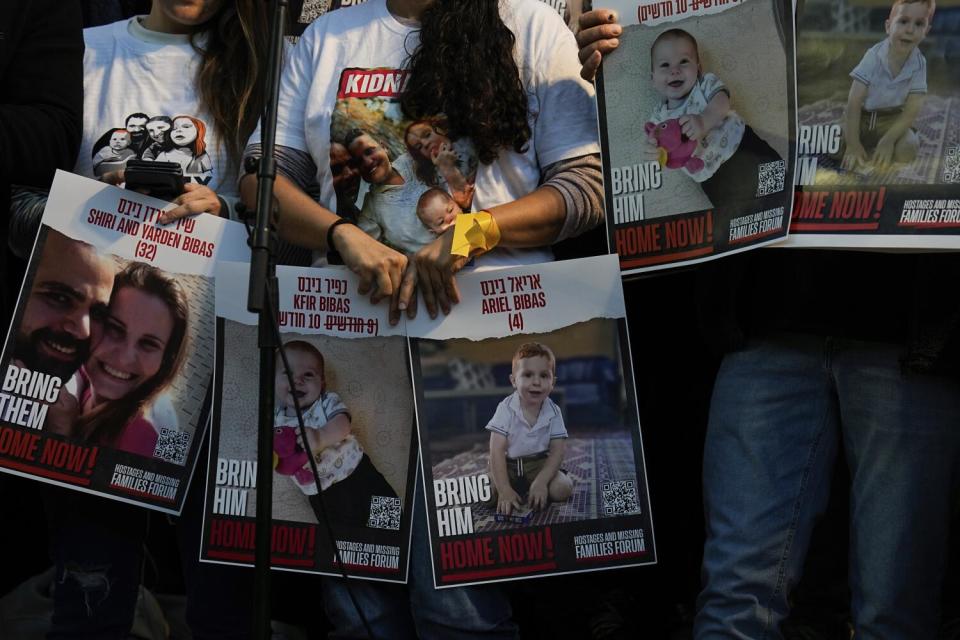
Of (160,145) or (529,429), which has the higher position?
(160,145)

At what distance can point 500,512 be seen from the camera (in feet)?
8.03

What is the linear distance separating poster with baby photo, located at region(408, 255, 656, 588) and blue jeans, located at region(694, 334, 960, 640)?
164 millimetres

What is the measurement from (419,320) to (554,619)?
96 centimetres

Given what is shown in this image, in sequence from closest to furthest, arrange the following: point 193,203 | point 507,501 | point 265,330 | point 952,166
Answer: point 265,330 < point 952,166 < point 507,501 < point 193,203

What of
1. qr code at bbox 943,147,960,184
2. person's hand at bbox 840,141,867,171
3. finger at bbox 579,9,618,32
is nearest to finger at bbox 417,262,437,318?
finger at bbox 579,9,618,32

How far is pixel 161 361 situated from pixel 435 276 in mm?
635

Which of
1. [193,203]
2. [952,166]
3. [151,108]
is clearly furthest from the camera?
[151,108]

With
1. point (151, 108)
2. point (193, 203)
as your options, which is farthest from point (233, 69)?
point (193, 203)

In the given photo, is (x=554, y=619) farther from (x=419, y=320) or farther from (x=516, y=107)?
(x=516, y=107)

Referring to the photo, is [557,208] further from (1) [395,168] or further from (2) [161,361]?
(2) [161,361]

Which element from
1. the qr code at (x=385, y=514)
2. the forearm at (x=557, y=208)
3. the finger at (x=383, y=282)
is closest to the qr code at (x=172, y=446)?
the qr code at (x=385, y=514)

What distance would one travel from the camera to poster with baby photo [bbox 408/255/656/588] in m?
2.44

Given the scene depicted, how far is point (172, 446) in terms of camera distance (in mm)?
2654

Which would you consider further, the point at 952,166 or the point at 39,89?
the point at 39,89
